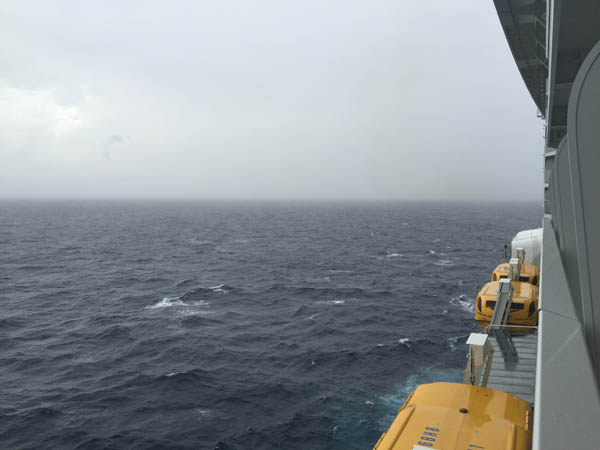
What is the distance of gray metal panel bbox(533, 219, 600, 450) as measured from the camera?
5152 millimetres

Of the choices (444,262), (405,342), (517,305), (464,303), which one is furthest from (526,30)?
(444,262)

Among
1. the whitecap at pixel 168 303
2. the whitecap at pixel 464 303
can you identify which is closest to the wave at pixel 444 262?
the whitecap at pixel 464 303

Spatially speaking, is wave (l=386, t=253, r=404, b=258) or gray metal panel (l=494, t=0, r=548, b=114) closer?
gray metal panel (l=494, t=0, r=548, b=114)

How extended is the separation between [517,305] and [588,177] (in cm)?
1898

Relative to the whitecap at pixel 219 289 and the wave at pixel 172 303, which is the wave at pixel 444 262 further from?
the wave at pixel 172 303

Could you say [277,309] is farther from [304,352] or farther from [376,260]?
[376,260]

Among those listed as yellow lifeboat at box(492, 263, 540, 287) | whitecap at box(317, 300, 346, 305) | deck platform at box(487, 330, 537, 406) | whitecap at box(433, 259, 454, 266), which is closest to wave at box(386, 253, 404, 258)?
whitecap at box(433, 259, 454, 266)

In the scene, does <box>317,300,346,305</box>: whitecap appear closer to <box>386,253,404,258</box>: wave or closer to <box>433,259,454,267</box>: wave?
<box>433,259,454,267</box>: wave

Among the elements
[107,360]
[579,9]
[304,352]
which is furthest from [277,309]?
[579,9]

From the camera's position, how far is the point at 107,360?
91.8 ft

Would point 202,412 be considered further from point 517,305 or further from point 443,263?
point 443,263

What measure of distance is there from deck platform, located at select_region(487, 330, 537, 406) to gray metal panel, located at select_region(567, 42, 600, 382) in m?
7.13

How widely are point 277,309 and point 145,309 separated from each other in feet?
43.8

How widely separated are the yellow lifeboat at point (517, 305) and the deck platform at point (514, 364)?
7.60 feet
